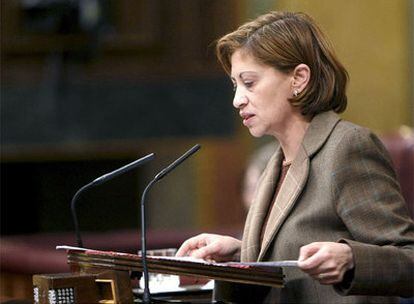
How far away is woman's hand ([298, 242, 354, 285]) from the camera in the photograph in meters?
2.78

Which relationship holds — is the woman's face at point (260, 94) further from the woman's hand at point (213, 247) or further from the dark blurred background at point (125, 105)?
the dark blurred background at point (125, 105)

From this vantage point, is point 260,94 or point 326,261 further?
point 260,94

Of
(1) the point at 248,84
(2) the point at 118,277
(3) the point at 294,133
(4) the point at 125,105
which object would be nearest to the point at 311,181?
(3) the point at 294,133

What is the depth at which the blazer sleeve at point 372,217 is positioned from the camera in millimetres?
2885

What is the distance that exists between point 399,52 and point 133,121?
1870mm

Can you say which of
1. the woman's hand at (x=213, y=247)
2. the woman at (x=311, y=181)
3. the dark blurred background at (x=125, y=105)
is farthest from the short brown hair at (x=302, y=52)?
the dark blurred background at (x=125, y=105)

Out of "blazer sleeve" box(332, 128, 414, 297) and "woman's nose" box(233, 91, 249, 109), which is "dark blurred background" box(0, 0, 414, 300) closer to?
"woman's nose" box(233, 91, 249, 109)

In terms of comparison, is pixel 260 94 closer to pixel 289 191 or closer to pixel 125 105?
pixel 289 191

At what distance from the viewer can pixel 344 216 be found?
300cm

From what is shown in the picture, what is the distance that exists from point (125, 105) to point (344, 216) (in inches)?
257

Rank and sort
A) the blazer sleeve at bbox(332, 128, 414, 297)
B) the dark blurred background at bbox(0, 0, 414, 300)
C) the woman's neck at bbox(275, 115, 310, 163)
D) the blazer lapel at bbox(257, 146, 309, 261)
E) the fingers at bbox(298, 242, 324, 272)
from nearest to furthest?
the fingers at bbox(298, 242, 324, 272), the blazer sleeve at bbox(332, 128, 414, 297), the blazer lapel at bbox(257, 146, 309, 261), the woman's neck at bbox(275, 115, 310, 163), the dark blurred background at bbox(0, 0, 414, 300)

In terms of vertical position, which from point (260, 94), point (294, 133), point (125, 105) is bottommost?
point (125, 105)

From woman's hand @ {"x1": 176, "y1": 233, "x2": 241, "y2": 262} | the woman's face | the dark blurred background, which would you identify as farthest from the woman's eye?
the dark blurred background

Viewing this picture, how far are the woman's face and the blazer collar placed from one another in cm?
8
